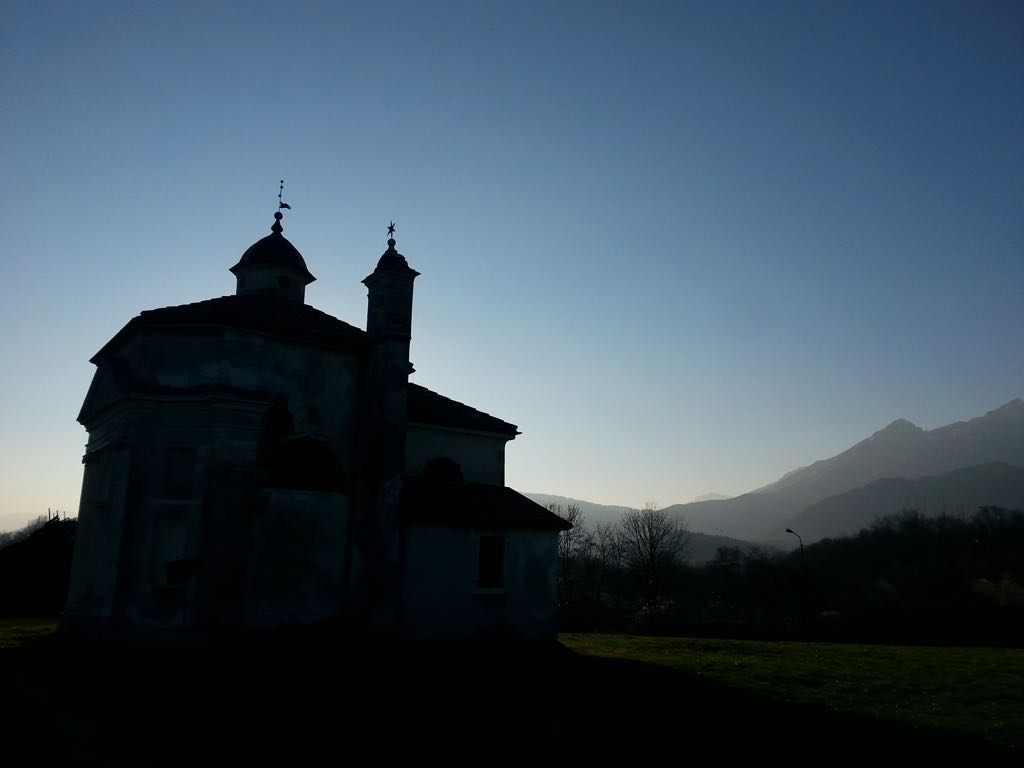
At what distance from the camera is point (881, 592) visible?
74.6 meters

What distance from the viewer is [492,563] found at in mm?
21469

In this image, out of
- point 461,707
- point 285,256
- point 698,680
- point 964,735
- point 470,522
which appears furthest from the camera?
point 285,256

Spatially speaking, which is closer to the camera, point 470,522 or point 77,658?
point 77,658

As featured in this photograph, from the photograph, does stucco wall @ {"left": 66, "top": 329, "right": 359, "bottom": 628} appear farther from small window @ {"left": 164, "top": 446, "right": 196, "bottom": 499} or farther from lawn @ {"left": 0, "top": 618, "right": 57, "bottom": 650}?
lawn @ {"left": 0, "top": 618, "right": 57, "bottom": 650}

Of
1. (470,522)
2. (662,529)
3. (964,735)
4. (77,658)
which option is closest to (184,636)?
(77,658)

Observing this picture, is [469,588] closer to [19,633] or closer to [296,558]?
[296,558]

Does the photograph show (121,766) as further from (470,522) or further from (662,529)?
(662,529)

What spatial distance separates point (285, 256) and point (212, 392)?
33.2ft

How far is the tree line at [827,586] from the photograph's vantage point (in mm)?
31641

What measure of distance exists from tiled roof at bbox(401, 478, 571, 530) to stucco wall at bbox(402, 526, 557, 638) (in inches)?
10.8

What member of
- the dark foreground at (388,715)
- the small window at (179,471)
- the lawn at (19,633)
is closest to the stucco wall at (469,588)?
the dark foreground at (388,715)

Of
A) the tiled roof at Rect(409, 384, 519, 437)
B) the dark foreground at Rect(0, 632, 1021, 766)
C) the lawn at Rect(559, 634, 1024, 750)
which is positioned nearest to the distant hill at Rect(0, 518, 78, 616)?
the dark foreground at Rect(0, 632, 1021, 766)

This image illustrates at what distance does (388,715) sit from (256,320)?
461 inches

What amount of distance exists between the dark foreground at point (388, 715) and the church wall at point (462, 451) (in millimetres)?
7316
